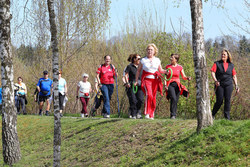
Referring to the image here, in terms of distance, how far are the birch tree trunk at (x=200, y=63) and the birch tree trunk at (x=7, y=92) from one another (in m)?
5.72

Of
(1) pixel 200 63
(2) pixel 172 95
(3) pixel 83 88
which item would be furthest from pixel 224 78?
(3) pixel 83 88

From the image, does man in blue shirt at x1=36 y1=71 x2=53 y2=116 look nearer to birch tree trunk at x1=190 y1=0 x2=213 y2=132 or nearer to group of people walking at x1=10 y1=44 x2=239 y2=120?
group of people walking at x1=10 y1=44 x2=239 y2=120

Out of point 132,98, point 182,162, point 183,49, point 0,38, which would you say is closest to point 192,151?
point 182,162

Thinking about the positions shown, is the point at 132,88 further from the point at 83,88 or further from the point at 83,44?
the point at 83,44

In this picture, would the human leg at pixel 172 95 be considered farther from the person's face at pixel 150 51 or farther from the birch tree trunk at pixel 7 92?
the birch tree trunk at pixel 7 92

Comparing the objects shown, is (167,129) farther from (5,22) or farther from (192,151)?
(5,22)

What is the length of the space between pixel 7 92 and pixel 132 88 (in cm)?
385

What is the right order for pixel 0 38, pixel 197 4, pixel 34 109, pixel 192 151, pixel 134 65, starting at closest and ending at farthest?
1. pixel 192 151
2. pixel 197 4
3. pixel 0 38
4. pixel 134 65
5. pixel 34 109

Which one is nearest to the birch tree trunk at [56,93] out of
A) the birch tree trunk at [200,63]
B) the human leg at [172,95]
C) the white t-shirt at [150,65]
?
the white t-shirt at [150,65]

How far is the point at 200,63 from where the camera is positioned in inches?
335

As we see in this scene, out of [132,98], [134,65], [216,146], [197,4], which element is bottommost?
[216,146]

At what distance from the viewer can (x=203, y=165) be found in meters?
7.30

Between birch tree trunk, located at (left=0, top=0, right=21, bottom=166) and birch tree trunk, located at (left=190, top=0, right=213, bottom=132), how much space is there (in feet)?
18.8

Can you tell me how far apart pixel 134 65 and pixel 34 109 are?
57.8 feet
